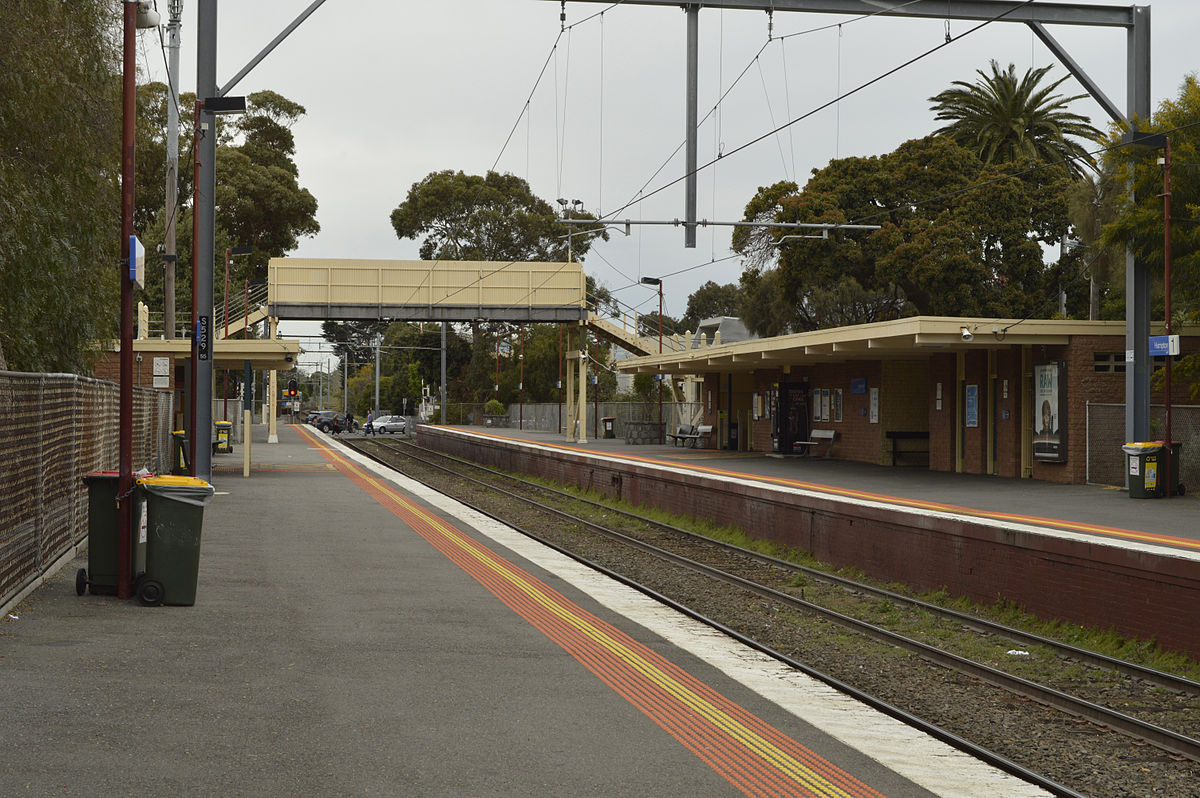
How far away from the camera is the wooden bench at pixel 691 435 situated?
42.9 m

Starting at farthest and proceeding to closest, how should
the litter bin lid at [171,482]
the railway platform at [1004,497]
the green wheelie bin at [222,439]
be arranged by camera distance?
the green wheelie bin at [222,439]
the railway platform at [1004,497]
the litter bin lid at [171,482]

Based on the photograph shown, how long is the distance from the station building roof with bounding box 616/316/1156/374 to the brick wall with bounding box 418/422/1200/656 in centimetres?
491

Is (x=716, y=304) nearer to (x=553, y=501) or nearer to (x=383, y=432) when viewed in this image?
(x=383, y=432)

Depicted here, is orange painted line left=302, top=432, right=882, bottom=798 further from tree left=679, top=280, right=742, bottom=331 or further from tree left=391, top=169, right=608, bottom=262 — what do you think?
tree left=679, top=280, right=742, bottom=331

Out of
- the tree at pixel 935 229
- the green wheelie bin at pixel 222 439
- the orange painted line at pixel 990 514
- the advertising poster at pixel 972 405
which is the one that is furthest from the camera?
the tree at pixel 935 229

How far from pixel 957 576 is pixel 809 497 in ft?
13.7

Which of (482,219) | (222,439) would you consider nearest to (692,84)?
(222,439)

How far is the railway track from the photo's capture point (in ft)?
25.2

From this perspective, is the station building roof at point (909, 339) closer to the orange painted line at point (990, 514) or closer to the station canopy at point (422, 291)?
the orange painted line at point (990, 514)

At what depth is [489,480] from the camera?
34688mm

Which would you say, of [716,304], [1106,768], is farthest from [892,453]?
[716,304]

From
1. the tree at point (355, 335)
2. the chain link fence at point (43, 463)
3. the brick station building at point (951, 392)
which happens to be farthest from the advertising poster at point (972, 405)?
the tree at point (355, 335)

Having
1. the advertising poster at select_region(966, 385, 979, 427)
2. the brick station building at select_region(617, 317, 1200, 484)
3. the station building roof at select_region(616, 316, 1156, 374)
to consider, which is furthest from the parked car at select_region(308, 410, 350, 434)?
the advertising poster at select_region(966, 385, 979, 427)

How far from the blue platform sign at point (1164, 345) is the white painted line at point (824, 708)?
1057 centimetres
